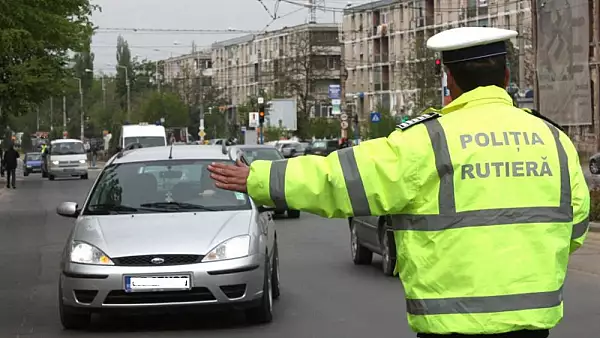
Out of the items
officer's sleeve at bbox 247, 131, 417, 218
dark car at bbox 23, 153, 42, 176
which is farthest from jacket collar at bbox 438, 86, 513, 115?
dark car at bbox 23, 153, 42, 176

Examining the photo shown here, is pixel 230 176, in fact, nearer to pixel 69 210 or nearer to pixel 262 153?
pixel 69 210

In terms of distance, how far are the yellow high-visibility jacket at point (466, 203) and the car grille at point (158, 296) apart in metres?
5.34

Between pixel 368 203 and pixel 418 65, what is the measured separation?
67.2 metres

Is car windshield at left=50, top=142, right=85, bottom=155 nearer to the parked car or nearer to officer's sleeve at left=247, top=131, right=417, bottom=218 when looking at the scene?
the parked car

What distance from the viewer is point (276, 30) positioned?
11894cm

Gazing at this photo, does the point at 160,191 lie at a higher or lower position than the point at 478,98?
lower

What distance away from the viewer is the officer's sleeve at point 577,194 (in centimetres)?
366

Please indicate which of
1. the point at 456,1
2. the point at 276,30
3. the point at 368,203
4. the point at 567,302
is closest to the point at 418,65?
the point at 456,1

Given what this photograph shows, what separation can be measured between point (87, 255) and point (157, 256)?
0.66 m

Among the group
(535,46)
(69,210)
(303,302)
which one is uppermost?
(535,46)

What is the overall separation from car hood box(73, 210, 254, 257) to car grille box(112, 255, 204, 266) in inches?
1.3

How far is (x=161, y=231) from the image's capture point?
911cm

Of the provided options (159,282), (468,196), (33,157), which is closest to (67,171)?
(33,157)

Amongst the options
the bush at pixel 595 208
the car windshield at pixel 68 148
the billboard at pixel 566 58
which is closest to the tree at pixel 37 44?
the car windshield at pixel 68 148
